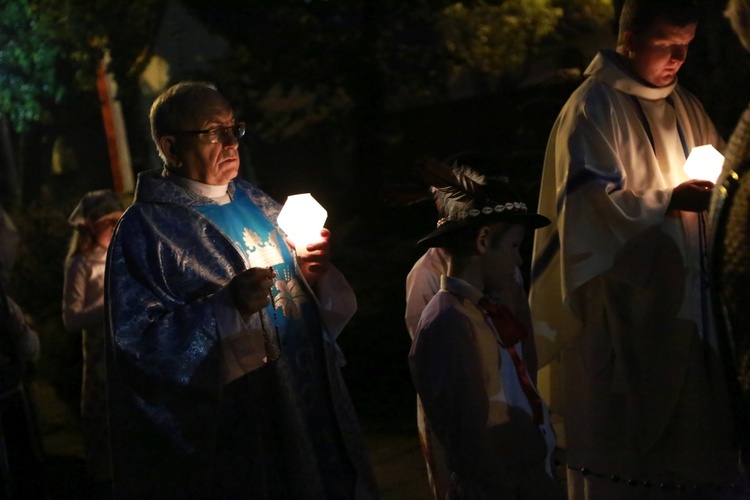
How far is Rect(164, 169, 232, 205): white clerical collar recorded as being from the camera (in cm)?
368

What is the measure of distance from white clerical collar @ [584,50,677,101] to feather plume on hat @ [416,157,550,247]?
2.87 feet

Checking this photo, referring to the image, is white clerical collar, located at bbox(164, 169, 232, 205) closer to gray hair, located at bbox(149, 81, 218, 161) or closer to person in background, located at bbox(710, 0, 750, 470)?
gray hair, located at bbox(149, 81, 218, 161)

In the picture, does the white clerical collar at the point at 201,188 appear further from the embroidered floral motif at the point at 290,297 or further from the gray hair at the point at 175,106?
the embroidered floral motif at the point at 290,297

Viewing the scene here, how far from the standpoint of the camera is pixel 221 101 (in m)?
3.72

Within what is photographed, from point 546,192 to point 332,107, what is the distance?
7521mm

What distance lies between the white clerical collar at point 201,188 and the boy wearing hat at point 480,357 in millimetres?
841

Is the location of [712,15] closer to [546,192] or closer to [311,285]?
[546,192]

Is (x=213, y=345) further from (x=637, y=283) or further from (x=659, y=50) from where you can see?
(x=659, y=50)

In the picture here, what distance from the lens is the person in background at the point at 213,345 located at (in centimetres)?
339

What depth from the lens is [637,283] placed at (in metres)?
3.94

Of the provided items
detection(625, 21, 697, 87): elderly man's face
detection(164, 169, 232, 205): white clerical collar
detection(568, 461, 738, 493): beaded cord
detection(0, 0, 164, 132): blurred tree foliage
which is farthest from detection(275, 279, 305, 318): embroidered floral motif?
detection(0, 0, 164, 132): blurred tree foliage

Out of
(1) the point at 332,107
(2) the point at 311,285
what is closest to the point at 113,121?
(1) the point at 332,107

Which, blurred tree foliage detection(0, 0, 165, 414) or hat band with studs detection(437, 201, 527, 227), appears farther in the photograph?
blurred tree foliage detection(0, 0, 165, 414)

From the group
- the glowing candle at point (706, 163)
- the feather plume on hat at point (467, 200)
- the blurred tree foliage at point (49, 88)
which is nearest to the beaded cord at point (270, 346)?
the feather plume on hat at point (467, 200)
